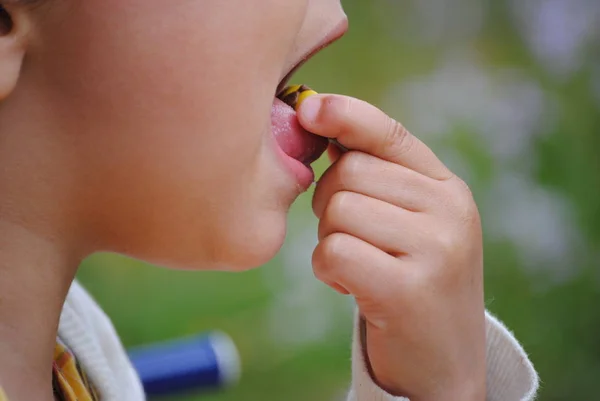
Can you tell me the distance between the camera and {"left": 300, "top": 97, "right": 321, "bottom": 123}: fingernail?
53 centimetres

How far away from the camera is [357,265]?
535mm

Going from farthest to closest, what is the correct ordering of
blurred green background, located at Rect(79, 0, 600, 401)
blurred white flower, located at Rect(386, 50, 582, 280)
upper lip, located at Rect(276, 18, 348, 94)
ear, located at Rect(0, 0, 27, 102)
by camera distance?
blurred white flower, located at Rect(386, 50, 582, 280)
blurred green background, located at Rect(79, 0, 600, 401)
upper lip, located at Rect(276, 18, 348, 94)
ear, located at Rect(0, 0, 27, 102)

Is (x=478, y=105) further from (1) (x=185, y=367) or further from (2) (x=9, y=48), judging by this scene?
(2) (x=9, y=48)

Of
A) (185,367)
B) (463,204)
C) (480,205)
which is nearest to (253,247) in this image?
(463,204)

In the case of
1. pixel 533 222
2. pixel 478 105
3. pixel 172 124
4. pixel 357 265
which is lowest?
pixel 533 222

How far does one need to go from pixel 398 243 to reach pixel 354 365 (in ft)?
0.49

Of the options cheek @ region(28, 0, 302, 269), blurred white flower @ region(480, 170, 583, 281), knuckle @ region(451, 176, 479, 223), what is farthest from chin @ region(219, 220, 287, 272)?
blurred white flower @ region(480, 170, 583, 281)

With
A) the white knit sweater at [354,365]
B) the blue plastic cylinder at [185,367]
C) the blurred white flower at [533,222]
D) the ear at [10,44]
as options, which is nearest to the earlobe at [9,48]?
the ear at [10,44]

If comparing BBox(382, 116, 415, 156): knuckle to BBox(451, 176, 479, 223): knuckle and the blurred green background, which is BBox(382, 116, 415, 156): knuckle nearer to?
BBox(451, 176, 479, 223): knuckle

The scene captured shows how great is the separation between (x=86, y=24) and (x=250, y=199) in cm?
14

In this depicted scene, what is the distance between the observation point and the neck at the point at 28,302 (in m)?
0.47

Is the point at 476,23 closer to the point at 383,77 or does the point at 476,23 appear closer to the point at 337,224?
the point at 383,77

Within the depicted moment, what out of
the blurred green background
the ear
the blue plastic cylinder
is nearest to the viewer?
the ear

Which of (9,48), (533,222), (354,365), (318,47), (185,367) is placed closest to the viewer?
(9,48)
